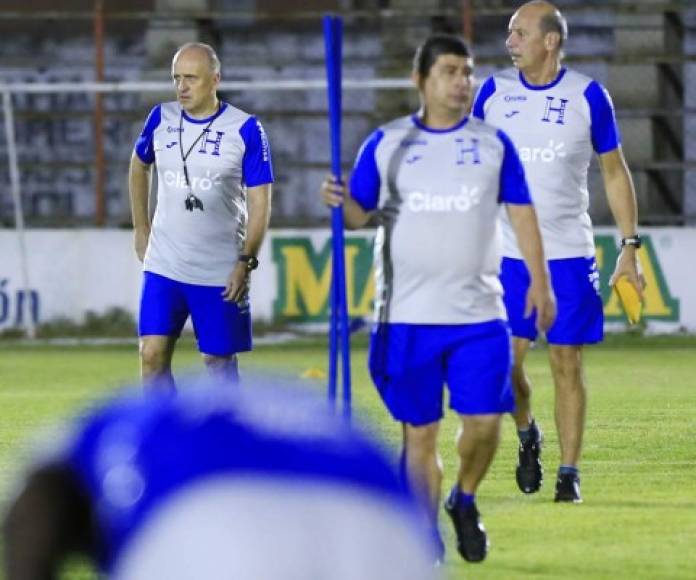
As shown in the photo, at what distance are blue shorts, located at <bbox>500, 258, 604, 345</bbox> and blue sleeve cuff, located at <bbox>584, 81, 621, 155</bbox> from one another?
0.52 meters

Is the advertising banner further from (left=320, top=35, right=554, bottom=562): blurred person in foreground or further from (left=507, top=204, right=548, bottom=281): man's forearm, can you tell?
(left=320, top=35, right=554, bottom=562): blurred person in foreground

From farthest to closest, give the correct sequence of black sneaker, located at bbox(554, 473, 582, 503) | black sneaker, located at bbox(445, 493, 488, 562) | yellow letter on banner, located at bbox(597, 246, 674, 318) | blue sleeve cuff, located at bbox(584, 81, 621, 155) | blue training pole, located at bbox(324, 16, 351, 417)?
1. yellow letter on banner, located at bbox(597, 246, 674, 318)
2. blue sleeve cuff, located at bbox(584, 81, 621, 155)
3. black sneaker, located at bbox(554, 473, 582, 503)
4. blue training pole, located at bbox(324, 16, 351, 417)
5. black sneaker, located at bbox(445, 493, 488, 562)

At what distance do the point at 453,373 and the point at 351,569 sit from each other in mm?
4928

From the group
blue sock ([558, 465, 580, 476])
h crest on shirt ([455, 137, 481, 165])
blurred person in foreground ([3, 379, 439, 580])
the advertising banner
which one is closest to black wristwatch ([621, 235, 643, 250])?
blue sock ([558, 465, 580, 476])

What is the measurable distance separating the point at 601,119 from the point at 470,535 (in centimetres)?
247

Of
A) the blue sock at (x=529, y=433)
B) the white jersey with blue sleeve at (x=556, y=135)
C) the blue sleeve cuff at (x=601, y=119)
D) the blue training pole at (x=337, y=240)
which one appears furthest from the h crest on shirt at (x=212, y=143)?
the blue sock at (x=529, y=433)

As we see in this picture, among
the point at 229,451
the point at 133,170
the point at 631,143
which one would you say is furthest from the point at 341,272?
the point at 631,143

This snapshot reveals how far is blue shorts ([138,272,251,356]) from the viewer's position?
9406mm

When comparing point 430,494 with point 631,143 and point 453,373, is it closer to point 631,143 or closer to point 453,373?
point 453,373

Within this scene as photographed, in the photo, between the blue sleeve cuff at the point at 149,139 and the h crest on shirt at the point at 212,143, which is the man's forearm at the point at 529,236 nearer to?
the h crest on shirt at the point at 212,143

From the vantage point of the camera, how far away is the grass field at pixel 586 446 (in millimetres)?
6949

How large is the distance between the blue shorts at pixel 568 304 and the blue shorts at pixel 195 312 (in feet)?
4.86

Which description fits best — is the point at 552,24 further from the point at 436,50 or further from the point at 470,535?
the point at 470,535

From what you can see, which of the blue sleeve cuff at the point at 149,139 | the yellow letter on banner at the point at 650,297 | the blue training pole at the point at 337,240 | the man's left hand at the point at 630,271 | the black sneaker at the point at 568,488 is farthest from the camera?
the yellow letter on banner at the point at 650,297
